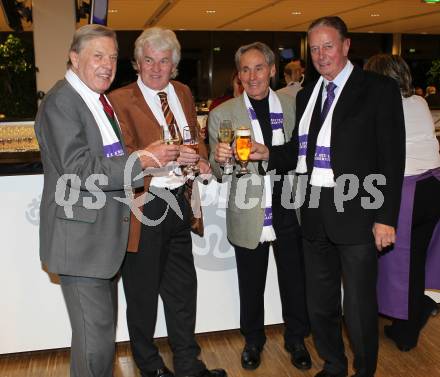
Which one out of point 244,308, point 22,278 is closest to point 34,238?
point 22,278

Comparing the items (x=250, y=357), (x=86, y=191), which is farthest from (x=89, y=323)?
(x=250, y=357)

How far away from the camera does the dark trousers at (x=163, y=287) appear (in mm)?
2654

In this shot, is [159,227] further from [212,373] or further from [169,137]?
[212,373]

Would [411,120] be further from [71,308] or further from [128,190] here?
[71,308]

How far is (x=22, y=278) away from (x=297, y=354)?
1.60 metres

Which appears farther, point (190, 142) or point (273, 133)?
point (273, 133)

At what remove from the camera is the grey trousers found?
2.20 meters

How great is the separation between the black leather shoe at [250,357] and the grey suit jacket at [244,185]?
0.64 m

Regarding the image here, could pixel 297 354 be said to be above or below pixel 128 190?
below

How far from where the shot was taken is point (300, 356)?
10.1 feet

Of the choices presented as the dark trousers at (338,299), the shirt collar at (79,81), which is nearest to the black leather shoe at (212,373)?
the dark trousers at (338,299)

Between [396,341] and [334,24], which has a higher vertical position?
[334,24]

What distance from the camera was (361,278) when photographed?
257cm

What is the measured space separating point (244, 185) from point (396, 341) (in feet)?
4.57
